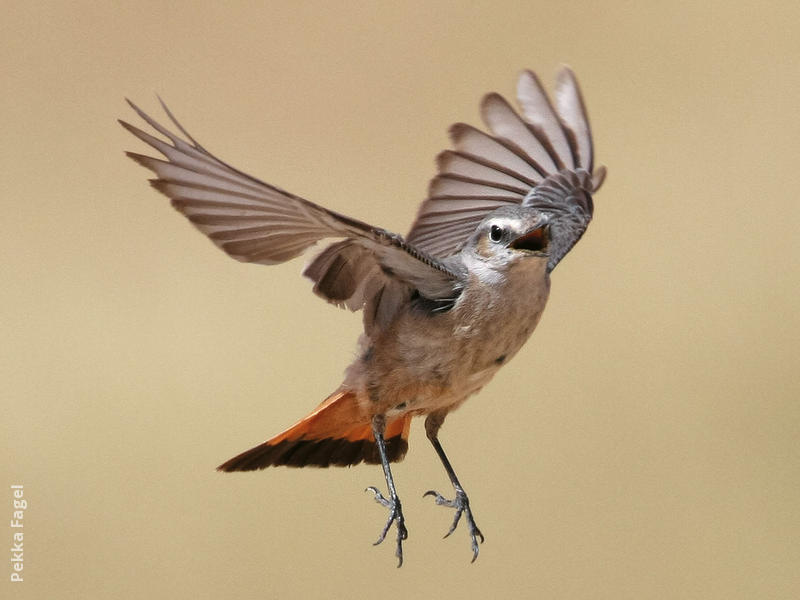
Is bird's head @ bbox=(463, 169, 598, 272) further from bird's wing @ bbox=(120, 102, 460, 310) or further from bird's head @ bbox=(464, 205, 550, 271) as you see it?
bird's wing @ bbox=(120, 102, 460, 310)

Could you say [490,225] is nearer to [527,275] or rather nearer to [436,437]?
[527,275]

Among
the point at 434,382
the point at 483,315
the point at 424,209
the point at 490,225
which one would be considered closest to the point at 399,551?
the point at 434,382

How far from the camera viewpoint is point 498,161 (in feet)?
14.5

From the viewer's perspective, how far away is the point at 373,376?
12.5 ft

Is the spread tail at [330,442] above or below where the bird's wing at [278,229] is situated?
below

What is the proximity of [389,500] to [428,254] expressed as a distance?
2.71ft

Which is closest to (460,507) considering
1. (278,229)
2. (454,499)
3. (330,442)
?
(454,499)

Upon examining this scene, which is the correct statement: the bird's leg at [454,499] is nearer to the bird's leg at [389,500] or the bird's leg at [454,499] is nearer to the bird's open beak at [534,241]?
the bird's leg at [389,500]

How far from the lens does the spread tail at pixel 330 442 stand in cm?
395

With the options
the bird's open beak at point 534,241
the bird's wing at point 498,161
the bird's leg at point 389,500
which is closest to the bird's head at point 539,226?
the bird's open beak at point 534,241

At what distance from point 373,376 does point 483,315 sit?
464mm

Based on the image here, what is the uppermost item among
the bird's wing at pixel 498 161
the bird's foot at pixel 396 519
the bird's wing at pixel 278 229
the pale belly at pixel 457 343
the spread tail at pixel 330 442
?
the bird's wing at pixel 498 161

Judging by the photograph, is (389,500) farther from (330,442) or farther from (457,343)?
(457,343)

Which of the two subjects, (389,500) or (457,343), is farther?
(389,500)
